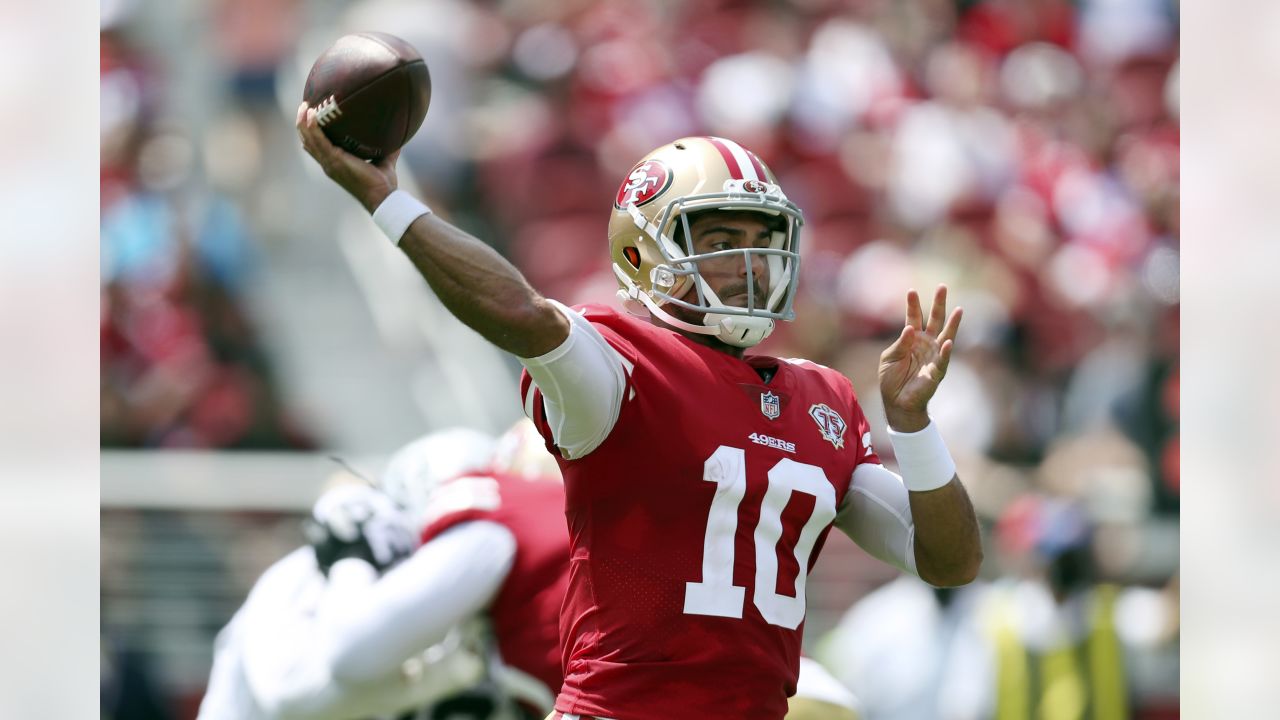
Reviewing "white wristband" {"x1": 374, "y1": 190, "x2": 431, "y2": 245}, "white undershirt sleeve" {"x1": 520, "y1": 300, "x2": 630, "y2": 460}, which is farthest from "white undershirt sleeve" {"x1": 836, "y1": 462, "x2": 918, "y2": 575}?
"white wristband" {"x1": 374, "y1": 190, "x2": 431, "y2": 245}

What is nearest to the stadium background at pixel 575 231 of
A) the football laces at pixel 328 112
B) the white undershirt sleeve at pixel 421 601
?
the white undershirt sleeve at pixel 421 601

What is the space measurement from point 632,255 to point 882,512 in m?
0.65

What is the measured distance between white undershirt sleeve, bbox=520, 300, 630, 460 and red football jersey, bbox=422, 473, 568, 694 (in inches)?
49.4

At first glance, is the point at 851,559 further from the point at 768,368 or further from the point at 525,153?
the point at 768,368

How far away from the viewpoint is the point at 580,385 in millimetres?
2291

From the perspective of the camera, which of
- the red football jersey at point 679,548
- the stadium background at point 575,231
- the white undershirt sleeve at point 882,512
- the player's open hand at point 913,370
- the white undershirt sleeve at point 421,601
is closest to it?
the red football jersey at point 679,548

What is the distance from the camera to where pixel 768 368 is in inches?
105

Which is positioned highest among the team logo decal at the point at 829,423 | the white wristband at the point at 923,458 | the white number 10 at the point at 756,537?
the team logo decal at the point at 829,423

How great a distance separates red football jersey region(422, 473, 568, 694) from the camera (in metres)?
3.62

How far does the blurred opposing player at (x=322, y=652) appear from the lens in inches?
151

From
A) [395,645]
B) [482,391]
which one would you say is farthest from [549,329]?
[482,391]

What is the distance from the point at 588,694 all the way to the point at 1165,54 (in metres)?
5.21

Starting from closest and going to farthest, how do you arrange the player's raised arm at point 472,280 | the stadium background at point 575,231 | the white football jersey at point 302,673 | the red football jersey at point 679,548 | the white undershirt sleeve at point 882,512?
the player's raised arm at point 472,280 → the red football jersey at point 679,548 → the white undershirt sleeve at point 882,512 → the white football jersey at point 302,673 → the stadium background at point 575,231

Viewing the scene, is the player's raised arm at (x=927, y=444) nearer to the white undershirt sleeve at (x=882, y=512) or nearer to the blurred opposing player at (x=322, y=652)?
the white undershirt sleeve at (x=882, y=512)
